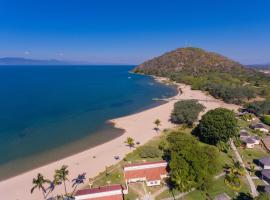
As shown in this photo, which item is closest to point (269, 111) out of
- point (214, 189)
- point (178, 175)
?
point (214, 189)

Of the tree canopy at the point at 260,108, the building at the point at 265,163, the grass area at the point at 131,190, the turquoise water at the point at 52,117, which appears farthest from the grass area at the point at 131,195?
the tree canopy at the point at 260,108

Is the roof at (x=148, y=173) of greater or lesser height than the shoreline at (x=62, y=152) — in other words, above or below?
above

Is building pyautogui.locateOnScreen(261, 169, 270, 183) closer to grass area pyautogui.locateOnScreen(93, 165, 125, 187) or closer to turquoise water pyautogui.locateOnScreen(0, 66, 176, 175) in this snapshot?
grass area pyautogui.locateOnScreen(93, 165, 125, 187)

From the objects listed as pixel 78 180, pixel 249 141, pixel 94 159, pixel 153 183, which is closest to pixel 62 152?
pixel 94 159

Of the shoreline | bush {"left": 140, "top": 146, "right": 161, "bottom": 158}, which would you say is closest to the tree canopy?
bush {"left": 140, "top": 146, "right": 161, "bottom": 158}

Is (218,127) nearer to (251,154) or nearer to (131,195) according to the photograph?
(251,154)

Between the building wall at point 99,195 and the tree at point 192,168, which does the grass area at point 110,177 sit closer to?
the building wall at point 99,195

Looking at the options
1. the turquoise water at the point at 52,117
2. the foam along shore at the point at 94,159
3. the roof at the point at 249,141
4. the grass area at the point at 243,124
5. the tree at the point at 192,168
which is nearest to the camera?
the tree at the point at 192,168

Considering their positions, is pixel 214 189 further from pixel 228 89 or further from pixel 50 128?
pixel 228 89
